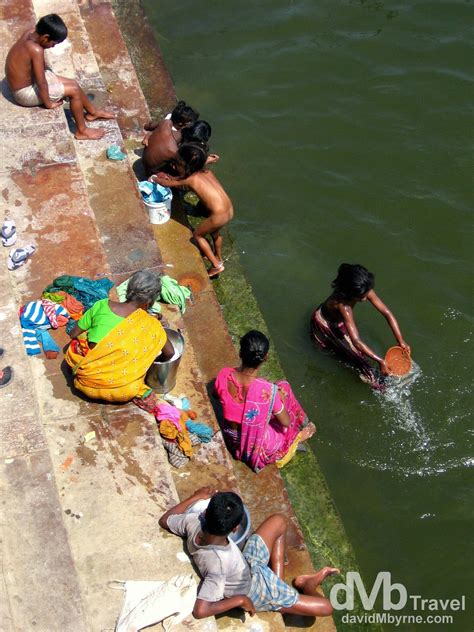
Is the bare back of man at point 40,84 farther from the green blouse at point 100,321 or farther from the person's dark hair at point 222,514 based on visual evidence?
the person's dark hair at point 222,514

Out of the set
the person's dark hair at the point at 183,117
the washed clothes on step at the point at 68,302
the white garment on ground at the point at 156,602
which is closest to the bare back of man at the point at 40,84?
the person's dark hair at the point at 183,117

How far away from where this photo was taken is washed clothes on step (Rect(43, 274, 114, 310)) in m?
6.82

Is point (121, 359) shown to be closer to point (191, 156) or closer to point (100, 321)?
point (100, 321)

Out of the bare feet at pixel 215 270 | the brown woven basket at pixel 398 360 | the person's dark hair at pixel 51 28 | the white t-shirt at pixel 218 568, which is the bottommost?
the brown woven basket at pixel 398 360

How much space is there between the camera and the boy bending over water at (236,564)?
514cm

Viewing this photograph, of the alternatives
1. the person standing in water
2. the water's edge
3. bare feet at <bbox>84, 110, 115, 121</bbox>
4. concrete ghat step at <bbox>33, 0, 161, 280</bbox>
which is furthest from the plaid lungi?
bare feet at <bbox>84, 110, 115, 121</bbox>

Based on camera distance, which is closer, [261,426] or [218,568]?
[218,568]

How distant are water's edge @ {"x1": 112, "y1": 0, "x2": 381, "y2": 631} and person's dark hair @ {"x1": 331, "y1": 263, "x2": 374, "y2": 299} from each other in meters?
0.95

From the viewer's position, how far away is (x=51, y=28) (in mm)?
7559

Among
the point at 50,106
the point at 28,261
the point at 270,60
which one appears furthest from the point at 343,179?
the point at 28,261

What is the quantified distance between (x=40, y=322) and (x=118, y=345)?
3.44ft

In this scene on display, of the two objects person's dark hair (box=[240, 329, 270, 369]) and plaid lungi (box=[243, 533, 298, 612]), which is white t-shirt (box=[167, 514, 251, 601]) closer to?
plaid lungi (box=[243, 533, 298, 612])

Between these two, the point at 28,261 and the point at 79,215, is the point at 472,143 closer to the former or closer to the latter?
the point at 79,215

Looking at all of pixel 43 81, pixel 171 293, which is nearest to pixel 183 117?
pixel 43 81
